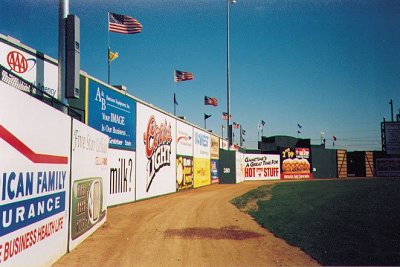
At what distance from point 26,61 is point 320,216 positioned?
1174 cm

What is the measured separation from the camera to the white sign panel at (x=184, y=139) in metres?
29.0

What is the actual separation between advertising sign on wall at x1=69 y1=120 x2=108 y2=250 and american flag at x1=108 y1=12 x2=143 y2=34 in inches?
335

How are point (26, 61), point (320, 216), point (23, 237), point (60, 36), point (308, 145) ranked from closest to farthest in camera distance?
point (23, 237), point (26, 61), point (60, 36), point (320, 216), point (308, 145)

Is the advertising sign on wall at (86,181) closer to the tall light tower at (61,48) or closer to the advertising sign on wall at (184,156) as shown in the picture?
the tall light tower at (61,48)

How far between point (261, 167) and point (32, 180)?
5019 cm

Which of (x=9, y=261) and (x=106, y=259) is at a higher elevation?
(x=9, y=261)

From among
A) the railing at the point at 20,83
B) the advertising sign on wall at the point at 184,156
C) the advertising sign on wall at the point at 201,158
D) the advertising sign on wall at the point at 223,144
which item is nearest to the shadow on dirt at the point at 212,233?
the railing at the point at 20,83

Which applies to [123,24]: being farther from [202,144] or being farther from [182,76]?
[202,144]

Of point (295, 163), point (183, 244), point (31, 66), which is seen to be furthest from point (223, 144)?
point (183, 244)

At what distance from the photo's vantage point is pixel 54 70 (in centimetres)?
1310

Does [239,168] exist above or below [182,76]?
below

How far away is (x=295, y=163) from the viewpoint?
191 feet

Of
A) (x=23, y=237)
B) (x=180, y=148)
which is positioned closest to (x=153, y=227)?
(x=23, y=237)

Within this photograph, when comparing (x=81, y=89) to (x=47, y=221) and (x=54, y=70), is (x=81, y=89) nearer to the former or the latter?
(x=54, y=70)
